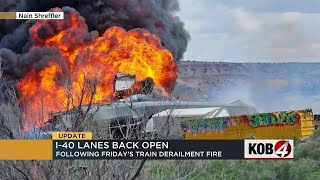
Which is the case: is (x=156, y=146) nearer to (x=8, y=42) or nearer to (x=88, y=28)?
(x=88, y=28)

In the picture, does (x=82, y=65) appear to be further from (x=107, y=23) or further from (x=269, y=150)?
(x=107, y=23)

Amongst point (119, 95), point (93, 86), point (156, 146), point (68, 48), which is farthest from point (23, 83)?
point (156, 146)

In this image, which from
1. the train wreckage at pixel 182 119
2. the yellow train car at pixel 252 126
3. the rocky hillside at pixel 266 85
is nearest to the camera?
the train wreckage at pixel 182 119

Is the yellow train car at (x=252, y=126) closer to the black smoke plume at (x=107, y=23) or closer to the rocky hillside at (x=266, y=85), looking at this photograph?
the rocky hillside at (x=266, y=85)

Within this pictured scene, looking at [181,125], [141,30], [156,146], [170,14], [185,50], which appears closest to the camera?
[156,146]

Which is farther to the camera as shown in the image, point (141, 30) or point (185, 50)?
point (141, 30)

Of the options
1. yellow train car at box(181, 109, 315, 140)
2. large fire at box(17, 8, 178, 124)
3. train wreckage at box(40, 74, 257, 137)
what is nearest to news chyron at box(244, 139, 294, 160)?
yellow train car at box(181, 109, 315, 140)

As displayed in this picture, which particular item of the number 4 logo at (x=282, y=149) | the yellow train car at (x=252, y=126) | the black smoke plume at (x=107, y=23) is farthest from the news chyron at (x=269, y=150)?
the black smoke plume at (x=107, y=23)
